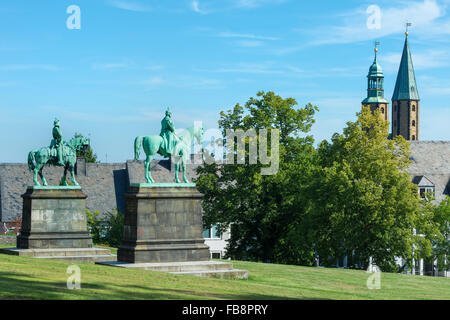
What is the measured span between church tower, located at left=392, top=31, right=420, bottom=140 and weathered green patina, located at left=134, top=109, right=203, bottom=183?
151150 mm

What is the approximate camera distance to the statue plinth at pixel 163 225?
27.5 metres

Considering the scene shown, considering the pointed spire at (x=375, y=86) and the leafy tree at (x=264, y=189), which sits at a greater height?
the pointed spire at (x=375, y=86)

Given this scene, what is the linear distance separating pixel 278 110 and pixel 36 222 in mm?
22245

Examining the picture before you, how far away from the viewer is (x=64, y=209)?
34000 mm

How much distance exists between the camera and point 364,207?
153ft

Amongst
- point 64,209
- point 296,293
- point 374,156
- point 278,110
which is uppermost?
point 278,110

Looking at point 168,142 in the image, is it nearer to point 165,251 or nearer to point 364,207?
point 165,251

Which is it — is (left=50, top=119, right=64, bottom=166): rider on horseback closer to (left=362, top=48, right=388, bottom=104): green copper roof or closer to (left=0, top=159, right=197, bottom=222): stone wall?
(left=0, top=159, right=197, bottom=222): stone wall

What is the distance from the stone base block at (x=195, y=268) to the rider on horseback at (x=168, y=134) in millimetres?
4059

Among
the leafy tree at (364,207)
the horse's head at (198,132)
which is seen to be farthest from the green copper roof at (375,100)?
the horse's head at (198,132)

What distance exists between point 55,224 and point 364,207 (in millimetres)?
20103

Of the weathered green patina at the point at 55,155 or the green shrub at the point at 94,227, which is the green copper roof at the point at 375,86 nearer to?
the green shrub at the point at 94,227
